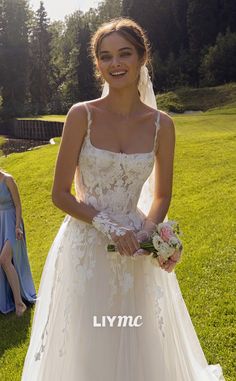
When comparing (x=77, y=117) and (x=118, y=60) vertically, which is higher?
(x=118, y=60)

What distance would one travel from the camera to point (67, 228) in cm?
289

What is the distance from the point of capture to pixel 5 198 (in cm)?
592

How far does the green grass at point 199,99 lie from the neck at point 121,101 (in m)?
29.5

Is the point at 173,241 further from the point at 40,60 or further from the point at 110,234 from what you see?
the point at 40,60

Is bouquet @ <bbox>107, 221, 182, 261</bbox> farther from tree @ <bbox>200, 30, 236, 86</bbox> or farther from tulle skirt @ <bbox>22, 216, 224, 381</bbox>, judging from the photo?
tree @ <bbox>200, 30, 236, 86</bbox>

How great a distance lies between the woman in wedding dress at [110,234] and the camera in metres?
2.61

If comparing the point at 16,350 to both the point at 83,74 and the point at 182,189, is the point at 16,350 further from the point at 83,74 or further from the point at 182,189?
the point at 83,74

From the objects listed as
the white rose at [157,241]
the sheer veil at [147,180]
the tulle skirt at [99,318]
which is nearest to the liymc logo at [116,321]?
the tulle skirt at [99,318]

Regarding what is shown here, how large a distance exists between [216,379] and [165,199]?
153cm

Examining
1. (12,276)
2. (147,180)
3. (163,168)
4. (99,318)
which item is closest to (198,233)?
(12,276)

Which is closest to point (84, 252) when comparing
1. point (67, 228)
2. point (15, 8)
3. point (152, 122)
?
point (67, 228)

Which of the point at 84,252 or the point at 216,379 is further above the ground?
the point at 84,252

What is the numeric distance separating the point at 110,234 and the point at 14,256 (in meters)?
3.63

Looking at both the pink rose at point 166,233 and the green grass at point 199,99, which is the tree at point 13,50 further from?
the pink rose at point 166,233
